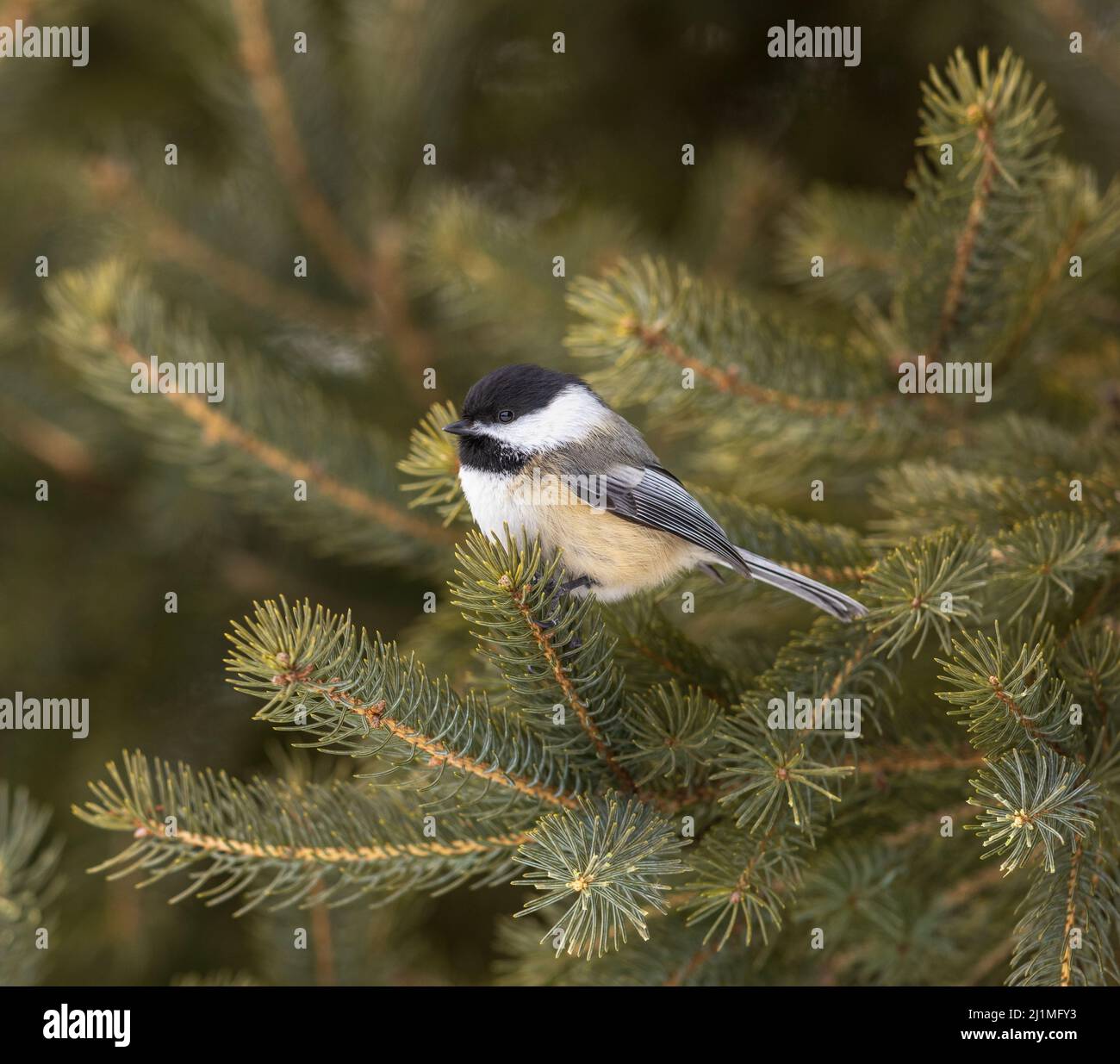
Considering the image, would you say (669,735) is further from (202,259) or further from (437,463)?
(202,259)

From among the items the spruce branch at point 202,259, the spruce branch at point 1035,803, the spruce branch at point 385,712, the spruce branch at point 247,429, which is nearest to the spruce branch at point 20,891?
the spruce branch at point 385,712

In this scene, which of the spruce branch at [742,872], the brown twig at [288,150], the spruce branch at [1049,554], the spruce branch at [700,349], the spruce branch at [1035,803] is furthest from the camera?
the brown twig at [288,150]

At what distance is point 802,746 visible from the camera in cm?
117

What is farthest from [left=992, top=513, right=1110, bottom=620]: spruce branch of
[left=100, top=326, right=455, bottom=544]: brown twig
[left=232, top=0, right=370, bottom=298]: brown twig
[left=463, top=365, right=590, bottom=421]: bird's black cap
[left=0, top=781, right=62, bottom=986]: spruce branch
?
[left=232, top=0, right=370, bottom=298]: brown twig

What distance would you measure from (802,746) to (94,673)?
1.80m

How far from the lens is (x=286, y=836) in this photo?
1.26 metres

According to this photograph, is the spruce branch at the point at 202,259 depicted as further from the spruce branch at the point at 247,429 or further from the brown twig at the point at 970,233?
the brown twig at the point at 970,233

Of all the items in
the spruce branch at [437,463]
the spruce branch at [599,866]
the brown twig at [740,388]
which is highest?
the brown twig at [740,388]

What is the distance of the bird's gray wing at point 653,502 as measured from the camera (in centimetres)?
167

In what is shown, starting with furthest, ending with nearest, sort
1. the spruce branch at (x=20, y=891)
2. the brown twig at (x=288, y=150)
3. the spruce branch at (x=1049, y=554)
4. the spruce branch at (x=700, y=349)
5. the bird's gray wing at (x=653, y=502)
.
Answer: the brown twig at (x=288, y=150) → the bird's gray wing at (x=653, y=502) → the spruce branch at (x=700, y=349) → the spruce branch at (x=20, y=891) → the spruce branch at (x=1049, y=554)

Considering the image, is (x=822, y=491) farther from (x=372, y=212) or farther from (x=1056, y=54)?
(x=372, y=212)

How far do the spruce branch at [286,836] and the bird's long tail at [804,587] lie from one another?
1.82ft

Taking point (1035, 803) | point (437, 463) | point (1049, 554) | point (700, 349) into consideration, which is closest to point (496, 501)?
point (437, 463)

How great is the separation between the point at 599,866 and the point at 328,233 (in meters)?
1.80
